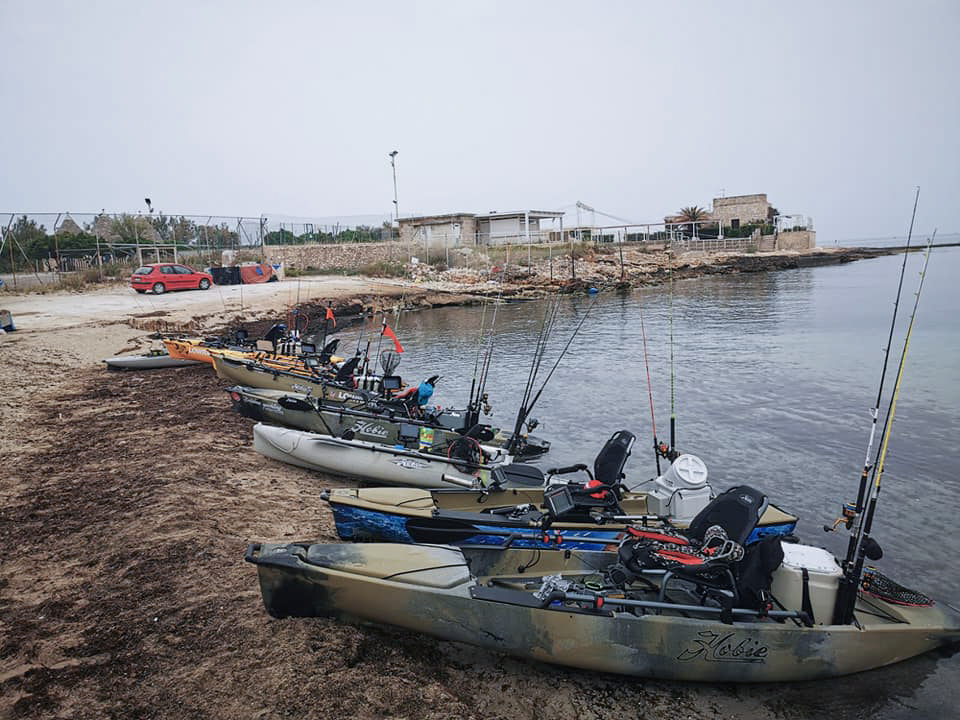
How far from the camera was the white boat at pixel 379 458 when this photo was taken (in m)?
8.43

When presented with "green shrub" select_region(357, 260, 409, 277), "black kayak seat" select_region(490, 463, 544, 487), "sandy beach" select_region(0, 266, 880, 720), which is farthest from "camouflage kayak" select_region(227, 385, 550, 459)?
"green shrub" select_region(357, 260, 409, 277)

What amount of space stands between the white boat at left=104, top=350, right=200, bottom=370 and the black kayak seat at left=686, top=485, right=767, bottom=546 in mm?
14112

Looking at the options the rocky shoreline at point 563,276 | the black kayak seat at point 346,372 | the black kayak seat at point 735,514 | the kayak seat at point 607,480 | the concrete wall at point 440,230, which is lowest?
the rocky shoreline at point 563,276

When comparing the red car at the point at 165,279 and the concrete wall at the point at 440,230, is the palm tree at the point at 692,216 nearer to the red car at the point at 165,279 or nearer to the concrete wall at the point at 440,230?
the concrete wall at the point at 440,230

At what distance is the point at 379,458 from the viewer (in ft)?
29.0

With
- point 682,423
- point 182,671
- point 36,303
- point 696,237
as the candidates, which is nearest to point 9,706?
point 182,671

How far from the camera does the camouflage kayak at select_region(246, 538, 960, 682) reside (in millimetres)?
4750

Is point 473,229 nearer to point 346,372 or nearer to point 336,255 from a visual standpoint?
point 336,255

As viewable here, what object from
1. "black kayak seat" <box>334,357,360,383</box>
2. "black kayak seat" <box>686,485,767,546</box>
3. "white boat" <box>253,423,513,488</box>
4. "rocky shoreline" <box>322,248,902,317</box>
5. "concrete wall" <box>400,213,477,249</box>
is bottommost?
"rocky shoreline" <box>322,248,902,317</box>

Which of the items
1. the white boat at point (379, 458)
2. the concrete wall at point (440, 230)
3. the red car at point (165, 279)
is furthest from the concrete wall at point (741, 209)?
the white boat at point (379, 458)

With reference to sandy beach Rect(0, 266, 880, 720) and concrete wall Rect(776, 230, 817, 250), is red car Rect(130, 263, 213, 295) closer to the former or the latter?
sandy beach Rect(0, 266, 880, 720)

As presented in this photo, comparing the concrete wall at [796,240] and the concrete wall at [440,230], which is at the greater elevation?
the concrete wall at [440,230]

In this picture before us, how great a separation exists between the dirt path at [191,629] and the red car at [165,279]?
20.0m

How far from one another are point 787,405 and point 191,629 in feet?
45.0
